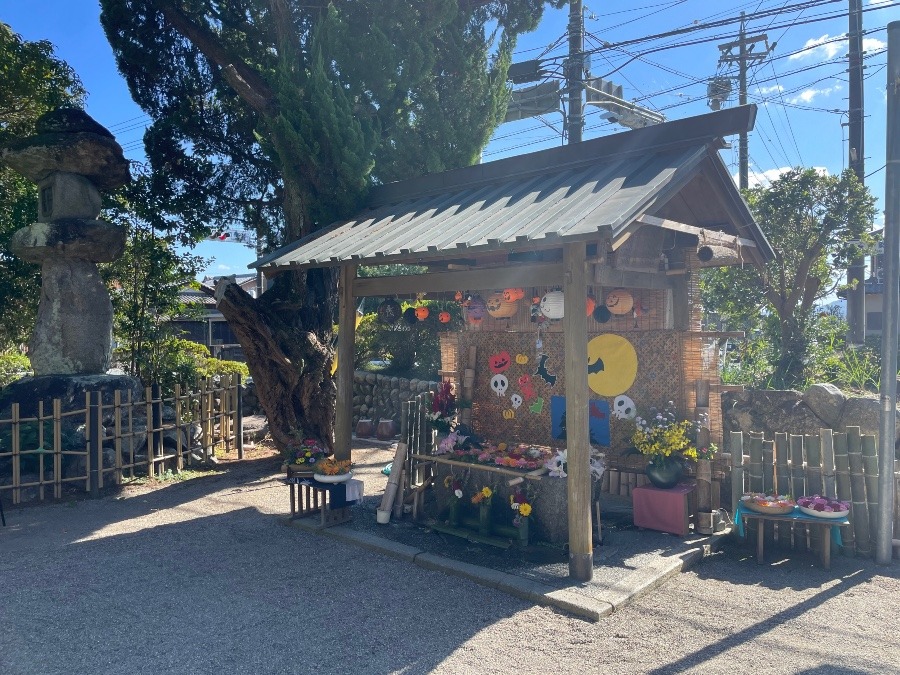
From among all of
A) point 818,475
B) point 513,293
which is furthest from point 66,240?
point 818,475

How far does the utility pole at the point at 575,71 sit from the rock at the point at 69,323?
393 inches

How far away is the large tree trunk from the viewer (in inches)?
395

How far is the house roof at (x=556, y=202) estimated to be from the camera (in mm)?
5148

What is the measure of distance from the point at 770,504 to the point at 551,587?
2331 millimetres

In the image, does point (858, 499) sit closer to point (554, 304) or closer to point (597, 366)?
point (597, 366)

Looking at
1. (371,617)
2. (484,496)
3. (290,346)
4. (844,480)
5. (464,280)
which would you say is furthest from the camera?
(290,346)

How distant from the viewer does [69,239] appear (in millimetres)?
9914

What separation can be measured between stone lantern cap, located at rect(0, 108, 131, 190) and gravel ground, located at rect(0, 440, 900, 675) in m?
6.03

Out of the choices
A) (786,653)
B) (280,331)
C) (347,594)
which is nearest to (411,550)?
(347,594)

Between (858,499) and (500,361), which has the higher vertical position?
(500,361)

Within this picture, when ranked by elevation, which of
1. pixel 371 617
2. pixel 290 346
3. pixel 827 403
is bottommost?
pixel 371 617

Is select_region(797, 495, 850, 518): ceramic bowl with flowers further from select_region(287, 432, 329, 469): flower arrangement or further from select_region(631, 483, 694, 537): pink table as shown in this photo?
select_region(287, 432, 329, 469): flower arrangement

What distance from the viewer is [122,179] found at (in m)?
10.8

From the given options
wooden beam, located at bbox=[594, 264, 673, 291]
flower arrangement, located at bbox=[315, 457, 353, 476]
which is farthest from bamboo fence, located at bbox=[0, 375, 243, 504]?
wooden beam, located at bbox=[594, 264, 673, 291]
